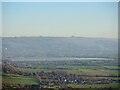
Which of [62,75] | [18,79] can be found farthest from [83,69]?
[18,79]

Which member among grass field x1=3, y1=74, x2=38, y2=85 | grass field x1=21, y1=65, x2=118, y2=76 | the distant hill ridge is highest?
the distant hill ridge

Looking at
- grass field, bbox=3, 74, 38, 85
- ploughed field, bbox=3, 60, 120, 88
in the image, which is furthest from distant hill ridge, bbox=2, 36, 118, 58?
grass field, bbox=3, 74, 38, 85

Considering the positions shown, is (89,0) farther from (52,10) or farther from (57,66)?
(57,66)

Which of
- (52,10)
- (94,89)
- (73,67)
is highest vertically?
(52,10)

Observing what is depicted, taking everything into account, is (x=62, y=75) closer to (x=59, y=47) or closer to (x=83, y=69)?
(x=83, y=69)

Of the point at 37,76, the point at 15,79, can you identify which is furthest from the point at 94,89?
the point at 15,79

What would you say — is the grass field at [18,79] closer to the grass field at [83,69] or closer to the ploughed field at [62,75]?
the ploughed field at [62,75]

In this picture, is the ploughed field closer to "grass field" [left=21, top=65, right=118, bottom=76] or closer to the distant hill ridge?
"grass field" [left=21, top=65, right=118, bottom=76]
